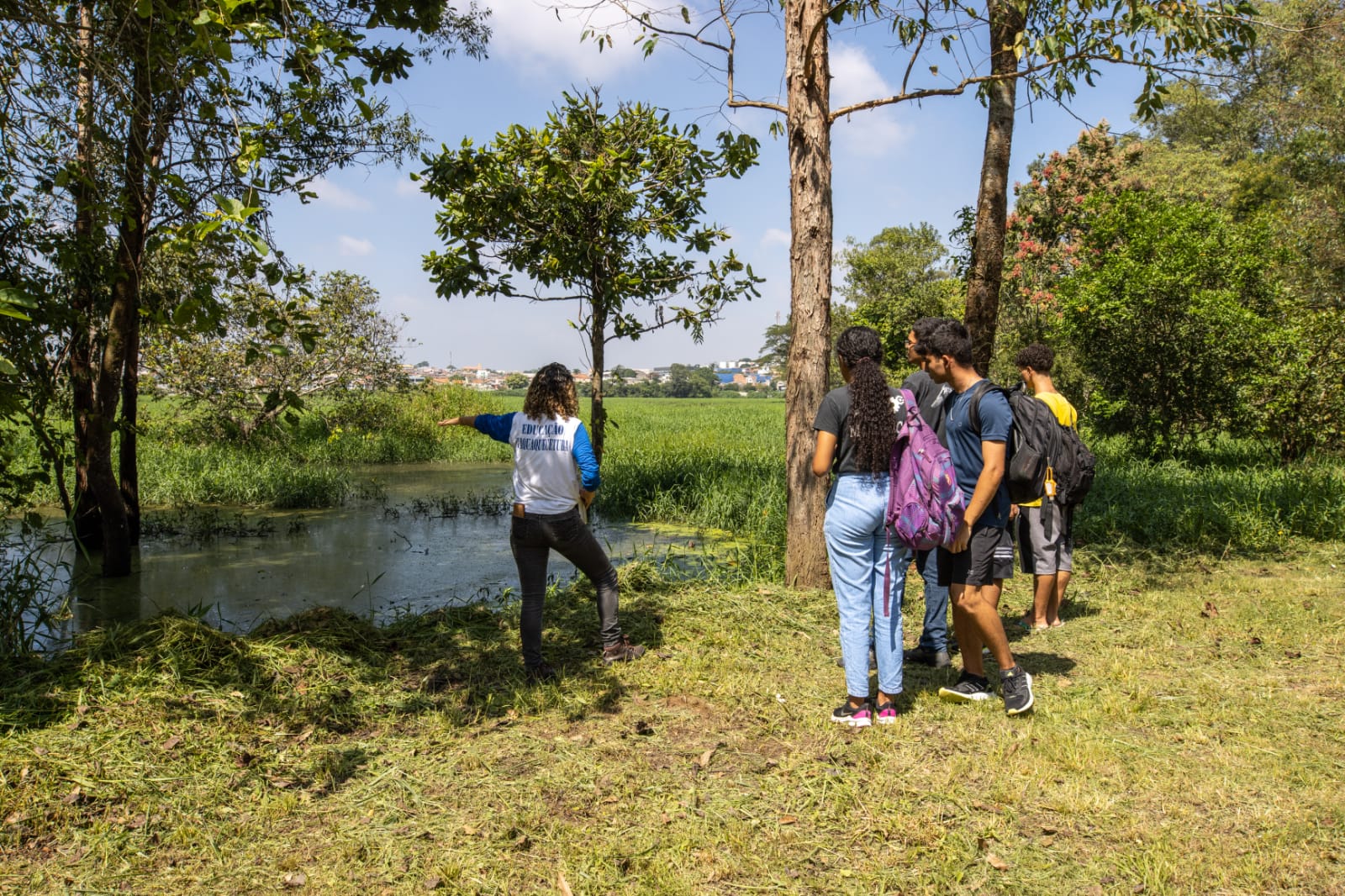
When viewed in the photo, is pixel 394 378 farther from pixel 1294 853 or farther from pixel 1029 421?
pixel 1294 853

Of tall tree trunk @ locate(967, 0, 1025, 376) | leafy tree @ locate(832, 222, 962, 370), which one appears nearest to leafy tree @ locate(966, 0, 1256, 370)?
tall tree trunk @ locate(967, 0, 1025, 376)

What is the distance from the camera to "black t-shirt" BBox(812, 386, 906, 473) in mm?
3818

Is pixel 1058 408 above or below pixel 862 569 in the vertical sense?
above

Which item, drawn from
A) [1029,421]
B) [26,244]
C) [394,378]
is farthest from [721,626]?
[394,378]

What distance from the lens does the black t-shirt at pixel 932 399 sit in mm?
4338

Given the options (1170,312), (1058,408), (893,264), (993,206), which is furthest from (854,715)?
(893,264)

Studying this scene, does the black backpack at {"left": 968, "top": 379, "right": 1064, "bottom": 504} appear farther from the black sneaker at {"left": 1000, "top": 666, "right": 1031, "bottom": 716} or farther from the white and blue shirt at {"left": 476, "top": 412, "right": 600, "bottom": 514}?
the white and blue shirt at {"left": 476, "top": 412, "right": 600, "bottom": 514}

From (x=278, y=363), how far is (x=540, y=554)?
13881 millimetres

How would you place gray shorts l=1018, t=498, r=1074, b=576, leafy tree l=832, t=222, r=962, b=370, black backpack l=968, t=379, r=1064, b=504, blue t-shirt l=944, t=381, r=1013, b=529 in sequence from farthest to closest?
leafy tree l=832, t=222, r=962, b=370
gray shorts l=1018, t=498, r=1074, b=576
black backpack l=968, t=379, r=1064, b=504
blue t-shirt l=944, t=381, r=1013, b=529

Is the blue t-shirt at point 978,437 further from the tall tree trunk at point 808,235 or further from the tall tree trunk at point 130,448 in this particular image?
the tall tree trunk at point 130,448

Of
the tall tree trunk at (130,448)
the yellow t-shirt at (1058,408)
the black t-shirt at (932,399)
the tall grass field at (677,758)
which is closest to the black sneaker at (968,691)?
the tall grass field at (677,758)

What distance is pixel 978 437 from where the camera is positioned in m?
4.04

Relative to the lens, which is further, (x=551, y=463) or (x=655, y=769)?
A: (x=551, y=463)

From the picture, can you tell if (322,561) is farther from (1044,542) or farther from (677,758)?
(1044,542)
